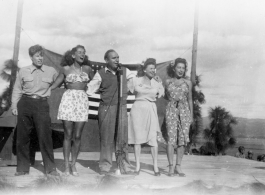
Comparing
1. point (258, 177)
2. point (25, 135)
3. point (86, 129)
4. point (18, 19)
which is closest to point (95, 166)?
point (25, 135)

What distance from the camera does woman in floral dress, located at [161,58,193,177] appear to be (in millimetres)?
4879

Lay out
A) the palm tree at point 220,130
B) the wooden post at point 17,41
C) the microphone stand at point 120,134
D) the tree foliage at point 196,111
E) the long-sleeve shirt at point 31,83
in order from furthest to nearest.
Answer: the palm tree at point 220,130, the tree foliage at point 196,111, the wooden post at point 17,41, the microphone stand at point 120,134, the long-sleeve shirt at point 31,83

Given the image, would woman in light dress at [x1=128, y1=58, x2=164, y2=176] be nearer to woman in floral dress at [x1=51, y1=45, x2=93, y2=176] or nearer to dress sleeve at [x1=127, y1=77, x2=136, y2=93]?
dress sleeve at [x1=127, y1=77, x2=136, y2=93]

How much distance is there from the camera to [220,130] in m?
10.4

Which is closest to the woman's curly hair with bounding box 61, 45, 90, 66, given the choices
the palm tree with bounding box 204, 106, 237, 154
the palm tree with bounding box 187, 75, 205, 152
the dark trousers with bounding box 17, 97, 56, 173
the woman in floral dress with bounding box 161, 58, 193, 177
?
the dark trousers with bounding box 17, 97, 56, 173

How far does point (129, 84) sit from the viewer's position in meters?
4.91

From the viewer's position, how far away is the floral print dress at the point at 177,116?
488 cm

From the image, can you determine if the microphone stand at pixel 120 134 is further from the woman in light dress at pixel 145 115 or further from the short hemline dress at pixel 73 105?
the short hemline dress at pixel 73 105

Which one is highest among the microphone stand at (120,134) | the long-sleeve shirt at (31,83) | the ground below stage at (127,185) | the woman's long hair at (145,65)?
the woman's long hair at (145,65)

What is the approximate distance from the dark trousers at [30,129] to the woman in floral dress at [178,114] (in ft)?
5.23

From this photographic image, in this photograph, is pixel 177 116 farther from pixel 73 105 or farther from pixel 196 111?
pixel 196 111

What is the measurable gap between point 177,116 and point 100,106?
41.8 inches

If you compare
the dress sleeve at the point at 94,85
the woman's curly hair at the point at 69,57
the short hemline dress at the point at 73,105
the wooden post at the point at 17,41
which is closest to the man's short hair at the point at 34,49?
the woman's curly hair at the point at 69,57

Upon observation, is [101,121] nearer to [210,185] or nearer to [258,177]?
[210,185]
